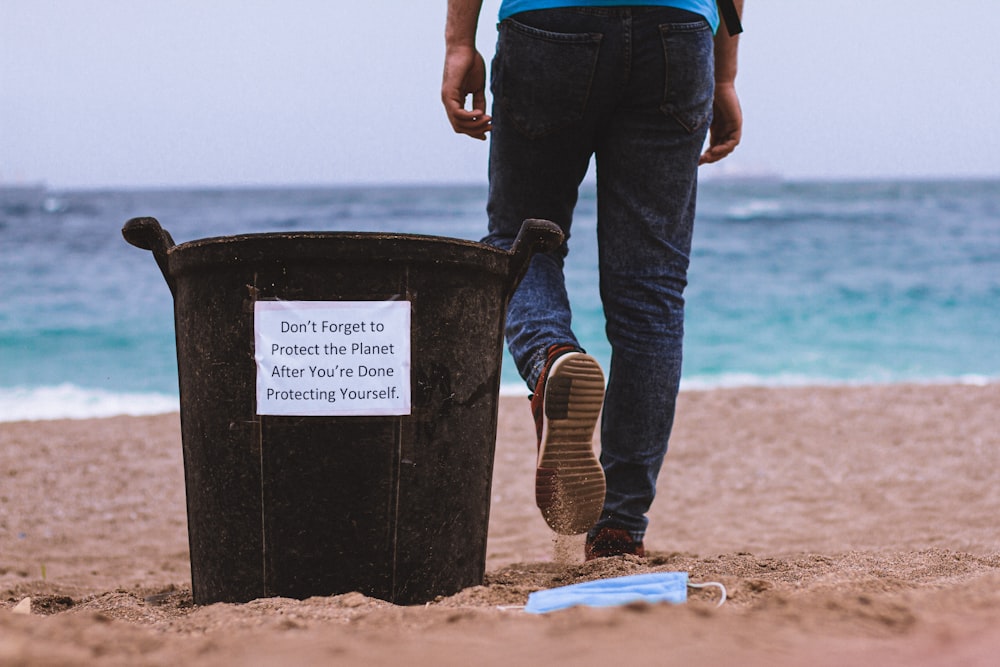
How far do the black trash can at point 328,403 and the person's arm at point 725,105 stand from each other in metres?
0.96

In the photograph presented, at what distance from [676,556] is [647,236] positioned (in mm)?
825

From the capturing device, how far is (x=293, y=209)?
22984mm

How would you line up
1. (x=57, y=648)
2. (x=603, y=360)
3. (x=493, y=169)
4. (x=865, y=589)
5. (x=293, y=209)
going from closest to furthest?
(x=57, y=648) → (x=865, y=589) → (x=493, y=169) → (x=603, y=360) → (x=293, y=209)

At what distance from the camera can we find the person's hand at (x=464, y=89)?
6.06 ft

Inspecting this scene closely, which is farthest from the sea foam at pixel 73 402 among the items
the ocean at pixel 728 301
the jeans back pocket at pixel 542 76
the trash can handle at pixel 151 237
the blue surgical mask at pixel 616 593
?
the blue surgical mask at pixel 616 593

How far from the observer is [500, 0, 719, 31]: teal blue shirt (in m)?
1.75

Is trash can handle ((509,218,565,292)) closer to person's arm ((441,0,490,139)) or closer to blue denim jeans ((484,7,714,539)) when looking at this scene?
blue denim jeans ((484,7,714,539))

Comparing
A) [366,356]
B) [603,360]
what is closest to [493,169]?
[366,356]

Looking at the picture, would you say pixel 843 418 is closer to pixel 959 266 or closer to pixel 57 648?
pixel 57 648

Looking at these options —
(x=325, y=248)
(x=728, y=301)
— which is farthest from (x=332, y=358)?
(x=728, y=301)

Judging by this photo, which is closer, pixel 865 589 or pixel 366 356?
pixel 865 589

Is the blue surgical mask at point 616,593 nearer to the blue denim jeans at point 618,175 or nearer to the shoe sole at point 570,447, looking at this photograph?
the shoe sole at point 570,447

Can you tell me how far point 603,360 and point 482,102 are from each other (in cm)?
Result: 772

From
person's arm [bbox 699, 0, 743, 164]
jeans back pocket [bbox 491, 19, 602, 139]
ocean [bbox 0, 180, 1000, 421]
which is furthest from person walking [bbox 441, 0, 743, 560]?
ocean [bbox 0, 180, 1000, 421]
